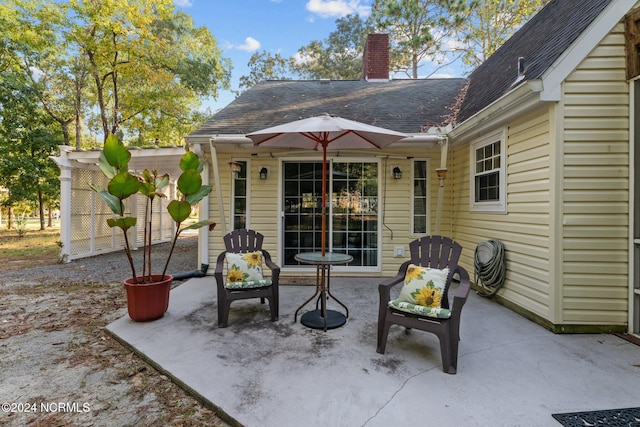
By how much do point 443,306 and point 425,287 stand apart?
1.22 ft

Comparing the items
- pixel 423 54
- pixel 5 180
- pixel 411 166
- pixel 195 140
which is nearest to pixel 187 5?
pixel 5 180

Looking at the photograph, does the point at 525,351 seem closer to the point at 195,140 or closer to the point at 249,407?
the point at 249,407

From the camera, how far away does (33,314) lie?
385 centimetres

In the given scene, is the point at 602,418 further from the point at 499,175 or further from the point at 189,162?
the point at 189,162

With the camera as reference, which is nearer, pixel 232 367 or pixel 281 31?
pixel 232 367

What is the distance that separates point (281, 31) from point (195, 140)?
1228 cm

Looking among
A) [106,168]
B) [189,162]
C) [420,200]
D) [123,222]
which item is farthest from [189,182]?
[420,200]

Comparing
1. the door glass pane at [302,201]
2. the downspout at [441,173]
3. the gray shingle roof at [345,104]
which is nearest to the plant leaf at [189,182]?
the gray shingle roof at [345,104]

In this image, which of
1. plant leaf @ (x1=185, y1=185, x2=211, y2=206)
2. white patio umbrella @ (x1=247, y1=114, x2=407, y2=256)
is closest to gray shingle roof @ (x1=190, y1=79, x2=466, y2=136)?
white patio umbrella @ (x1=247, y1=114, x2=407, y2=256)

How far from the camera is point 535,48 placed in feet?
13.6

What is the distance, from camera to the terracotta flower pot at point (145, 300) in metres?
3.36

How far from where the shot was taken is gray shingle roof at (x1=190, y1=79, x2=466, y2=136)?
5586 mm

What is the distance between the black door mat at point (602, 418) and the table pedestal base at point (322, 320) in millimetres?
1903

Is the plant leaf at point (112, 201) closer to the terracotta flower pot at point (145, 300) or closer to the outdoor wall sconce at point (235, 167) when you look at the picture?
the terracotta flower pot at point (145, 300)
